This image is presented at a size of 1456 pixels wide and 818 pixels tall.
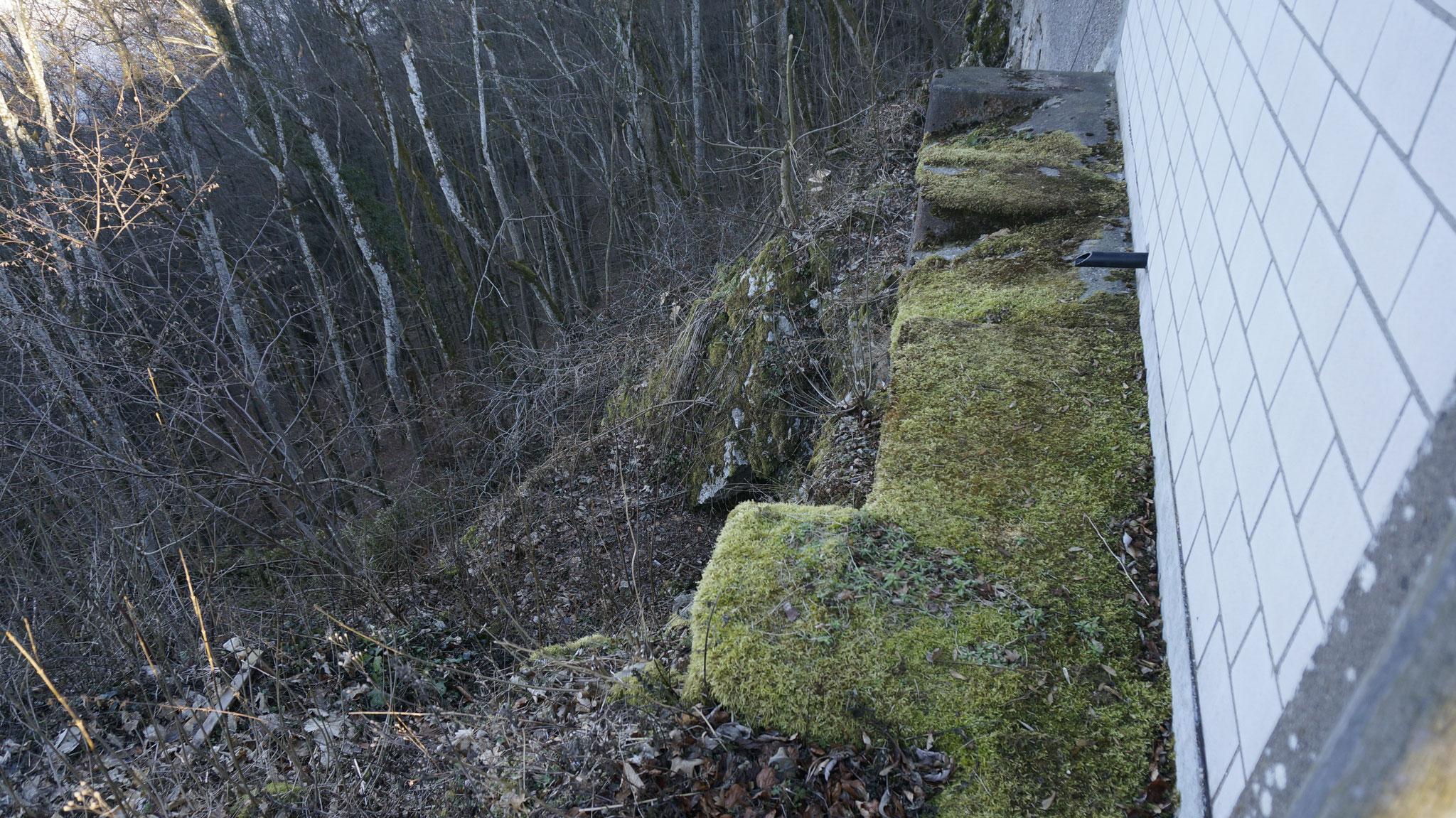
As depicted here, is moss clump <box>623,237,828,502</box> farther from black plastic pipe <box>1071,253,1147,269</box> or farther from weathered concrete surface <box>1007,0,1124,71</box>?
weathered concrete surface <box>1007,0,1124,71</box>

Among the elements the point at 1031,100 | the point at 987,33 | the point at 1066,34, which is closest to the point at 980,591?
the point at 1031,100

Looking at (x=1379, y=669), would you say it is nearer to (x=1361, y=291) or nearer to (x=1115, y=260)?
(x=1361, y=291)

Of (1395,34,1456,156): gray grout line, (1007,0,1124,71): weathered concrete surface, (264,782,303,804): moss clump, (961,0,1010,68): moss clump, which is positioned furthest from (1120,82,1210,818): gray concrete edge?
(961,0,1010,68): moss clump

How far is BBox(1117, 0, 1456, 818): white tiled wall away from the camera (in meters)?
0.97

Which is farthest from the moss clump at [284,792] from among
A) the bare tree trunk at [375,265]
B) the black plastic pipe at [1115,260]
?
the bare tree trunk at [375,265]

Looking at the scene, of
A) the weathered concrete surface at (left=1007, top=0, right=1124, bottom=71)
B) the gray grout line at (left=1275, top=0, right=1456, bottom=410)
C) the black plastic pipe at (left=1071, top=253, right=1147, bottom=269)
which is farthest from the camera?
the weathered concrete surface at (left=1007, top=0, right=1124, bottom=71)

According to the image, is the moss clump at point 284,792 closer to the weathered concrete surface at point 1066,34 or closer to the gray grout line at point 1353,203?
the gray grout line at point 1353,203

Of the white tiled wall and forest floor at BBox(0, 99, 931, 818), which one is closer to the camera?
the white tiled wall

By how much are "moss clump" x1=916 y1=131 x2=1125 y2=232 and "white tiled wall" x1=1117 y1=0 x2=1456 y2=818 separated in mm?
1756

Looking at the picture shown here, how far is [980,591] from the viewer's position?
2.21 m

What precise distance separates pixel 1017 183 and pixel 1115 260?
1430 millimetres

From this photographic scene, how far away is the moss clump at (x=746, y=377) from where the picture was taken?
5277 mm

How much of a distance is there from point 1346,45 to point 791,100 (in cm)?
570

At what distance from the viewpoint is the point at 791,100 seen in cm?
657
